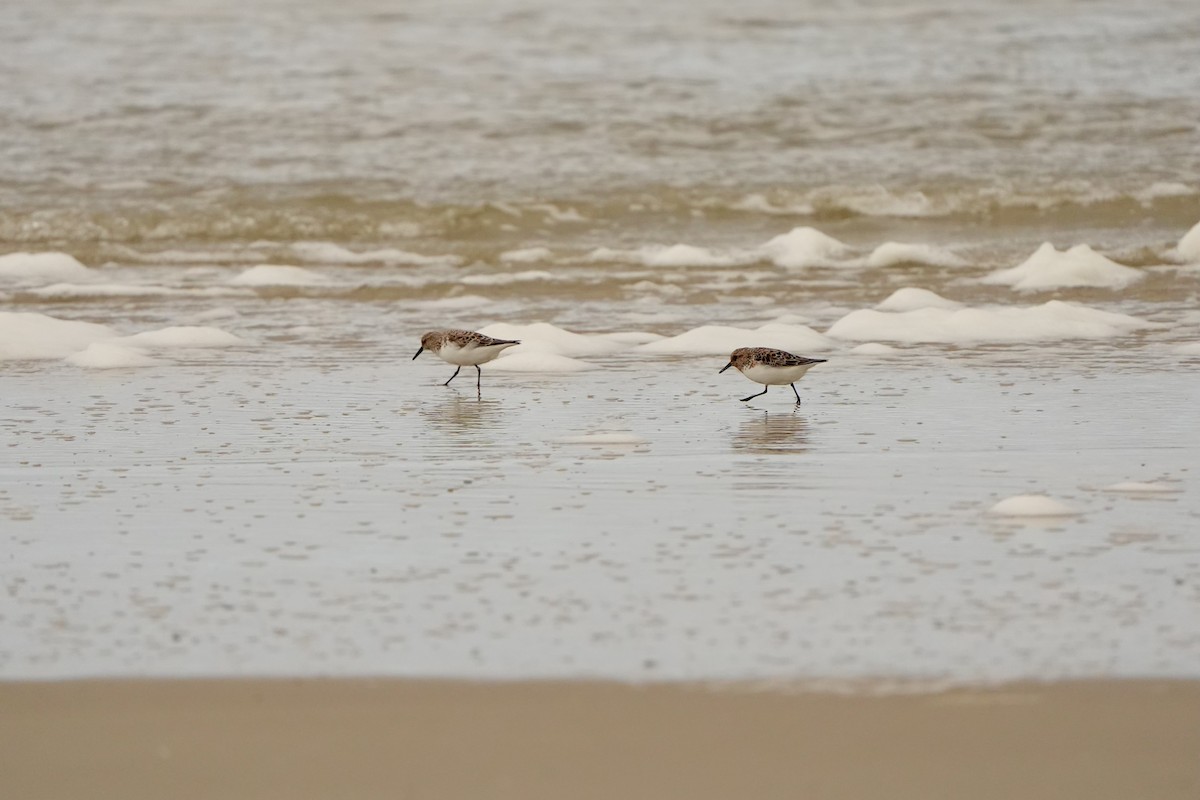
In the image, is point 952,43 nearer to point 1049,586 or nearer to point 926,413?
point 926,413

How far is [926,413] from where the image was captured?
736cm

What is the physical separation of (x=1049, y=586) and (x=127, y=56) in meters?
21.4

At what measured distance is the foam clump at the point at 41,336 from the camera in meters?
9.26

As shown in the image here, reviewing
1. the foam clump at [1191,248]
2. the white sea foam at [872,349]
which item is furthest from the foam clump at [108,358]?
the foam clump at [1191,248]

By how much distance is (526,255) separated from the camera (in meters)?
14.5

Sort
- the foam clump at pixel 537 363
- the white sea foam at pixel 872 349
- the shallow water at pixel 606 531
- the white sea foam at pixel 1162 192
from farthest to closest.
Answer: the white sea foam at pixel 1162 192, the white sea foam at pixel 872 349, the foam clump at pixel 537 363, the shallow water at pixel 606 531

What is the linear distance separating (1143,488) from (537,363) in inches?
154

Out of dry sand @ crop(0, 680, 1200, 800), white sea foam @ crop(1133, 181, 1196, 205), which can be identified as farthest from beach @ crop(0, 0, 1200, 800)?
white sea foam @ crop(1133, 181, 1196, 205)

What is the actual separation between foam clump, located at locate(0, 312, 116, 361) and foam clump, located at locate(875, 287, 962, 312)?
4841mm

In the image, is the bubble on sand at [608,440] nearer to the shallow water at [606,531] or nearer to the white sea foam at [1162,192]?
the shallow water at [606,531]

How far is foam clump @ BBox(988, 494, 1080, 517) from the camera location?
5449 millimetres

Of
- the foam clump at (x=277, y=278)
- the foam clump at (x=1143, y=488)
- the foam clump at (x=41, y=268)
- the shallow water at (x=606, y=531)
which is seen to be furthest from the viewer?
the foam clump at (x=41, y=268)

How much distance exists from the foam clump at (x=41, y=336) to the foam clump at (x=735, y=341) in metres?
3.25

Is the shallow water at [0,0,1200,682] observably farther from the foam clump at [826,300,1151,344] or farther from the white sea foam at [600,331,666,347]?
the white sea foam at [600,331,666,347]
